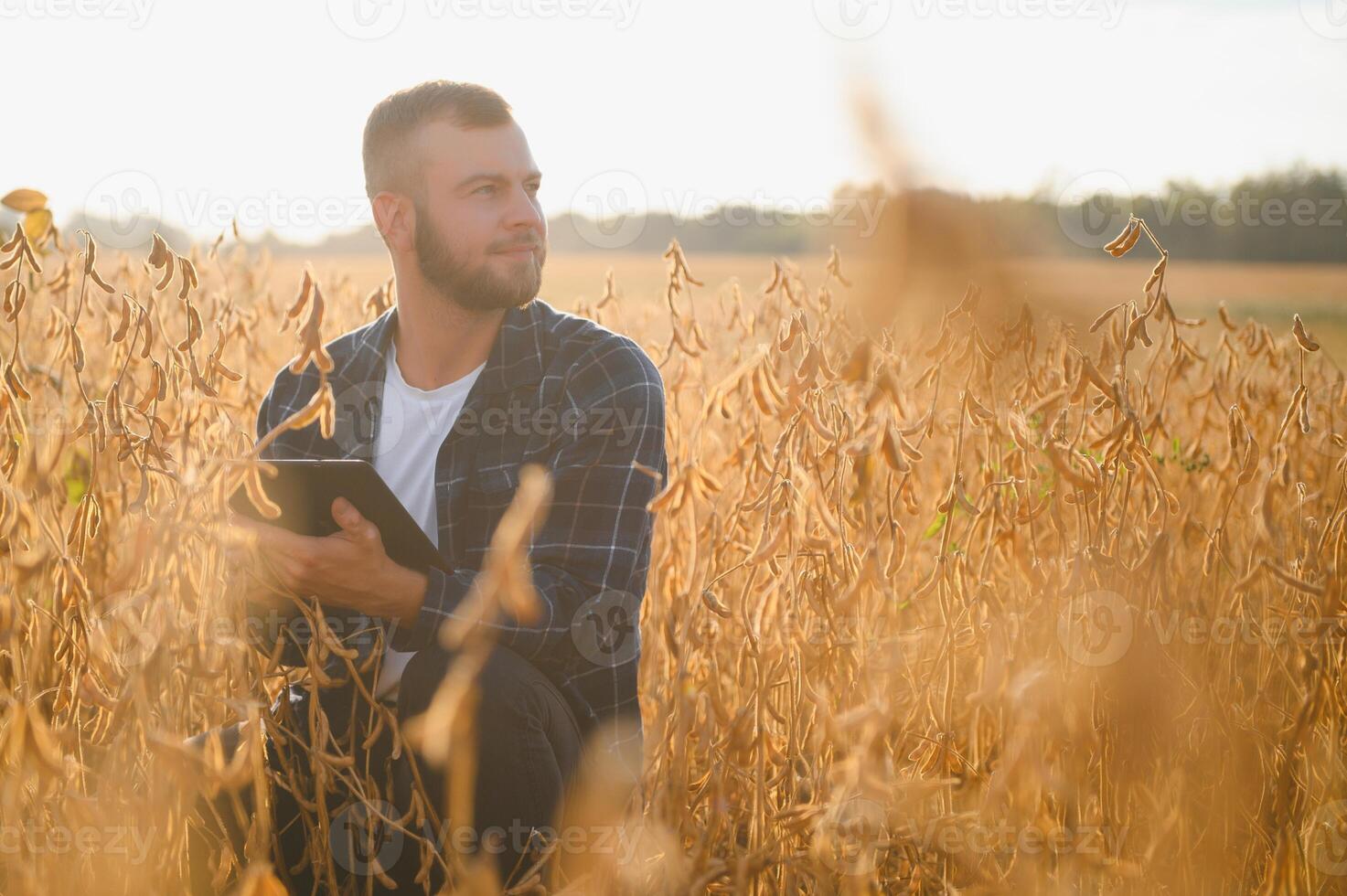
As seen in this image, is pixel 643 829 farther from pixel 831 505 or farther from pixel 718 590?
pixel 718 590

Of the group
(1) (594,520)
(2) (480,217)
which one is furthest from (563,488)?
(2) (480,217)

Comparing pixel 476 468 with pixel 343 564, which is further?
pixel 476 468

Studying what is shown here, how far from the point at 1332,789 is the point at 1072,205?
1534mm

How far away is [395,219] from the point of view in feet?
6.63

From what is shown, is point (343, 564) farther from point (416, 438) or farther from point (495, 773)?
point (416, 438)

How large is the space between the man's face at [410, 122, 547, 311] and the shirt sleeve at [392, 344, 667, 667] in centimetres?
30

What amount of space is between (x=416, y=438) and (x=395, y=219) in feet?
1.67

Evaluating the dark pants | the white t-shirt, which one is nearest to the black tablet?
the dark pants

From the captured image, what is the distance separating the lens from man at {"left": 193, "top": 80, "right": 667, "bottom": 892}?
4.55 ft

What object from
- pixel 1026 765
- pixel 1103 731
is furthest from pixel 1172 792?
pixel 1026 765

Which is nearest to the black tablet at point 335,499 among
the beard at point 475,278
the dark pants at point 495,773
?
the dark pants at point 495,773

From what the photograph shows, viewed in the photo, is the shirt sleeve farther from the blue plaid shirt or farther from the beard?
the beard

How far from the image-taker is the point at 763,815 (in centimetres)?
102

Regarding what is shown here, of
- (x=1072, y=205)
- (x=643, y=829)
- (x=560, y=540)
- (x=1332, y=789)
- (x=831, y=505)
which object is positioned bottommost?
(x=643, y=829)
